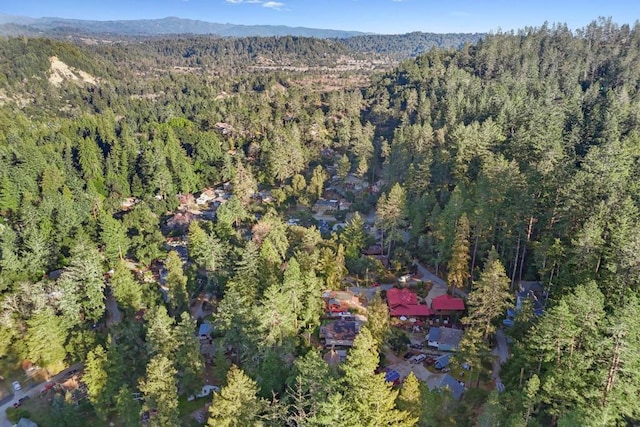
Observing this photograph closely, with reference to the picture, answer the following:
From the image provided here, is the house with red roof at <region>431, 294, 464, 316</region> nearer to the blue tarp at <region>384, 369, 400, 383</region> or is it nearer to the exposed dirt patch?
the blue tarp at <region>384, 369, 400, 383</region>

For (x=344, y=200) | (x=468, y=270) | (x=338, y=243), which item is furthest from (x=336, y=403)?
(x=344, y=200)

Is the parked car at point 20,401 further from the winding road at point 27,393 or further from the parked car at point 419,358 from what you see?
the parked car at point 419,358

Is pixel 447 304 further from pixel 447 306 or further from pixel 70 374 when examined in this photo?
pixel 70 374

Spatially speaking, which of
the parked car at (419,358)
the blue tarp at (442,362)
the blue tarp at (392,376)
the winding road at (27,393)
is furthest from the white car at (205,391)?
the blue tarp at (442,362)

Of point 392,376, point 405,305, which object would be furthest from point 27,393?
point 405,305

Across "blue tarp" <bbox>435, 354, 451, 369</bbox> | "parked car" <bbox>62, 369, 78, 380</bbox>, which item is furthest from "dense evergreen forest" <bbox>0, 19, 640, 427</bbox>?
"blue tarp" <bbox>435, 354, 451, 369</bbox>
